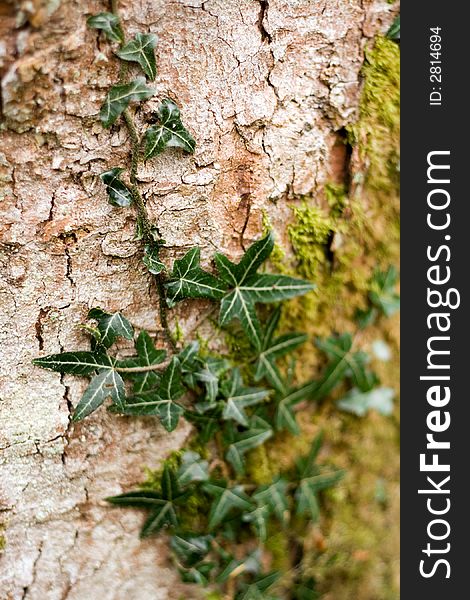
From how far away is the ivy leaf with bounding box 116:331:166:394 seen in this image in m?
1.44

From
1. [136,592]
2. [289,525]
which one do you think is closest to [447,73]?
[289,525]

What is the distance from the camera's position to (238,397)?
1571 millimetres

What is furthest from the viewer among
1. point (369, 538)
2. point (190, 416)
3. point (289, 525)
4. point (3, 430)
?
point (369, 538)

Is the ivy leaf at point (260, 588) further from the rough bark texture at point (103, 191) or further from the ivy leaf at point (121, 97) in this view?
the ivy leaf at point (121, 97)

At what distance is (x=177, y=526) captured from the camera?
159 cm

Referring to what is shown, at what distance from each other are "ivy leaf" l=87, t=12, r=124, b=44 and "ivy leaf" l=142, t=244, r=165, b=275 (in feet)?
1.52

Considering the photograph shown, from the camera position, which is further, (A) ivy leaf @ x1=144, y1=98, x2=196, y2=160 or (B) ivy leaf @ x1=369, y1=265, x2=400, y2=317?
(B) ivy leaf @ x1=369, y1=265, x2=400, y2=317

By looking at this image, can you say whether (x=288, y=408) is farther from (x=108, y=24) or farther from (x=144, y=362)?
(x=108, y=24)

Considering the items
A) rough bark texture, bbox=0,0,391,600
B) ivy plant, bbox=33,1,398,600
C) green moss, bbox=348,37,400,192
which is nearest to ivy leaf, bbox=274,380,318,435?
ivy plant, bbox=33,1,398,600

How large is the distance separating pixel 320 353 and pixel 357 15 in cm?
93

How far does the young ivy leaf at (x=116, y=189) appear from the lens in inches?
52.0

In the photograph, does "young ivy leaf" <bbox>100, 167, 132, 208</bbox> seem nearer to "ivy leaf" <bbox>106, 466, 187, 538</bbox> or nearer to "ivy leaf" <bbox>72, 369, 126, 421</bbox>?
"ivy leaf" <bbox>72, 369, 126, 421</bbox>

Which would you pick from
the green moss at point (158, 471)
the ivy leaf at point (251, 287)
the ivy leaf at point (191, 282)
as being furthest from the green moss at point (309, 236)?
the green moss at point (158, 471)

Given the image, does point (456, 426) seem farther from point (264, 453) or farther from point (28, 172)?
point (28, 172)
